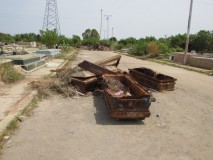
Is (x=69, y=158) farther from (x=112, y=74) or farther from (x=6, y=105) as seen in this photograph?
(x=112, y=74)

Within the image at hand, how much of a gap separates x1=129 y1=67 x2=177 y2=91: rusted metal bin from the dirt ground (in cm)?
250

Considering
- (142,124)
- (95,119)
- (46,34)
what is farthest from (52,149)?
(46,34)

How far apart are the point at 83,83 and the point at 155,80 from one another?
3408 mm

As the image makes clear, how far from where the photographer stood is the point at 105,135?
564cm

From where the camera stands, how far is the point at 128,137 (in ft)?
18.3

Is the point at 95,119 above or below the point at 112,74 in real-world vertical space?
below

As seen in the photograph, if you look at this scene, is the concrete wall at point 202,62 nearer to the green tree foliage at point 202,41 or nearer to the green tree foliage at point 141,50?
the green tree foliage at point 141,50

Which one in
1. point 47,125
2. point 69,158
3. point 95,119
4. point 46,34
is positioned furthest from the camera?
point 46,34

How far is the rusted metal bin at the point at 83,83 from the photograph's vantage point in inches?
376

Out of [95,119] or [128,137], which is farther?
[95,119]

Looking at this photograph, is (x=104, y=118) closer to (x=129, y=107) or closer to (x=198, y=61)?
(x=129, y=107)

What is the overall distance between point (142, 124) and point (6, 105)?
3.98 m

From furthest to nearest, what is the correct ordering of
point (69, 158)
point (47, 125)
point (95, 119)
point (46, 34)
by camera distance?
point (46, 34)
point (95, 119)
point (47, 125)
point (69, 158)

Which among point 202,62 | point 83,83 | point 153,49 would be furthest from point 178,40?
point 83,83
